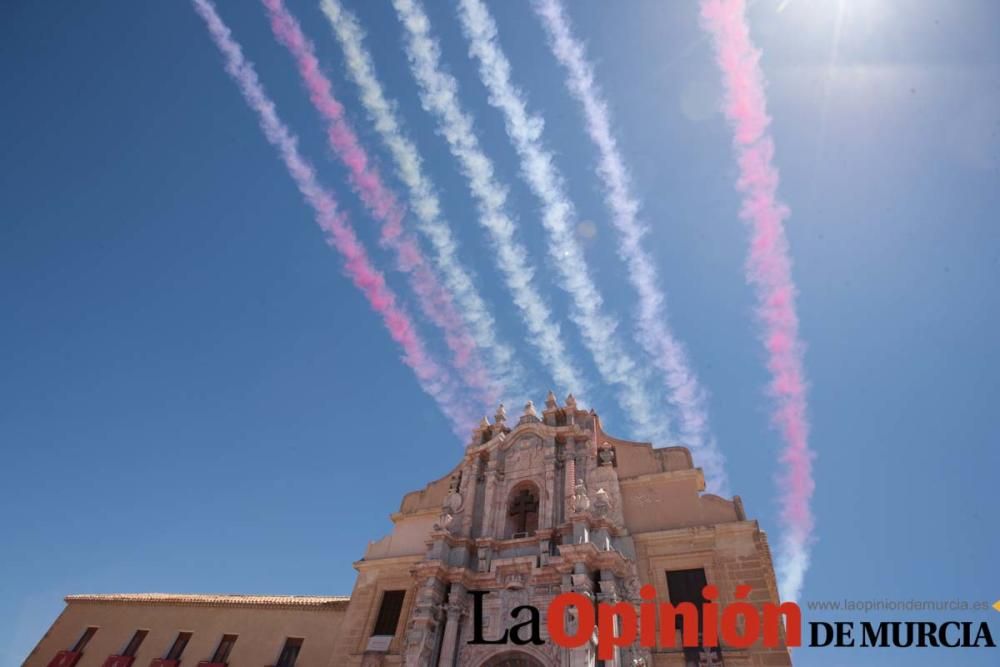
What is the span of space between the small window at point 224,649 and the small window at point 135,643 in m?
5.10

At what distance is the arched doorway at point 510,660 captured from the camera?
1572 cm

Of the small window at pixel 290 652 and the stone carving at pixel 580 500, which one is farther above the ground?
the stone carving at pixel 580 500

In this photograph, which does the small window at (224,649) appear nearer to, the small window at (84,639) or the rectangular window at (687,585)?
the small window at (84,639)

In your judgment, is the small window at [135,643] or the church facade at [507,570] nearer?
the church facade at [507,570]

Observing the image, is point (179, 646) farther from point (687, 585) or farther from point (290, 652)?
point (687, 585)

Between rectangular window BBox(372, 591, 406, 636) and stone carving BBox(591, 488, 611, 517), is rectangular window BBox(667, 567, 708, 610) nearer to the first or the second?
stone carving BBox(591, 488, 611, 517)

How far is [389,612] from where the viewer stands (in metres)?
19.7

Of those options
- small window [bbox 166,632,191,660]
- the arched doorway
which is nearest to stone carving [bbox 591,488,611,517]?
the arched doorway

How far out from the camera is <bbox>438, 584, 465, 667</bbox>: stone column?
637 inches

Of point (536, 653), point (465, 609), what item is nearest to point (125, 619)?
point (465, 609)

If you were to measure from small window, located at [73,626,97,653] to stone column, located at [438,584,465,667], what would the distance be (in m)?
21.5

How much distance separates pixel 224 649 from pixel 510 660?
45.6ft

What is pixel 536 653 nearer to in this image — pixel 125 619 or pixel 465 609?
pixel 465 609

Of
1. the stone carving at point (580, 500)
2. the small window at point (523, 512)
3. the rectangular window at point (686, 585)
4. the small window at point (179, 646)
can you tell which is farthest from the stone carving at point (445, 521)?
the small window at point (179, 646)
